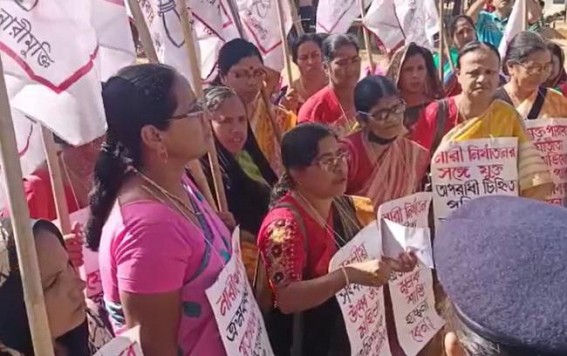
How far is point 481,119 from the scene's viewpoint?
3277 millimetres

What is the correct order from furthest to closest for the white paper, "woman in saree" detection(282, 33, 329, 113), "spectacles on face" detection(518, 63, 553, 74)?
"woman in saree" detection(282, 33, 329, 113) → "spectacles on face" detection(518, 63, 553, 74) → the white paper

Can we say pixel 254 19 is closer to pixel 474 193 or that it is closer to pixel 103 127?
pixel 474 193

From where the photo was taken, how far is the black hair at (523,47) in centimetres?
371

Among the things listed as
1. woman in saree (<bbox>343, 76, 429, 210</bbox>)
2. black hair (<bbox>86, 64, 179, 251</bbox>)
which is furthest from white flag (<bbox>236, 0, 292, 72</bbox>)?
black hair (<bbox>86, 64, 179, 251</bbox>)

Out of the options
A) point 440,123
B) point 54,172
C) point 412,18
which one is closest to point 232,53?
point 440,123

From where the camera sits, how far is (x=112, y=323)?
6.59ft

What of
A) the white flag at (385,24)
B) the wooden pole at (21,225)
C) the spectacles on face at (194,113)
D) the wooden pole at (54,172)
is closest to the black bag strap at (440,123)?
the spectacles on face at (194,113)

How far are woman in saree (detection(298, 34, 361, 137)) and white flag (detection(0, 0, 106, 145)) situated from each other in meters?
1.88

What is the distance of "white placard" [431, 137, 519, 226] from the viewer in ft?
10.4

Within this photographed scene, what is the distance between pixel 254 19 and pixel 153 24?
1.53m

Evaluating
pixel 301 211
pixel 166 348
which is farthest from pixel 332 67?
pixel 166 348

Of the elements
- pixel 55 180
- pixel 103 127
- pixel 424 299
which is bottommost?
pixel 424 299

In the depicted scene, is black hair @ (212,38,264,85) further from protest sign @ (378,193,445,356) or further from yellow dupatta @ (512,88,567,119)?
yellow dupatta @ (512,88,567,119)

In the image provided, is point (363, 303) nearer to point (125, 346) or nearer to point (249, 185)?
point (249, 185)
